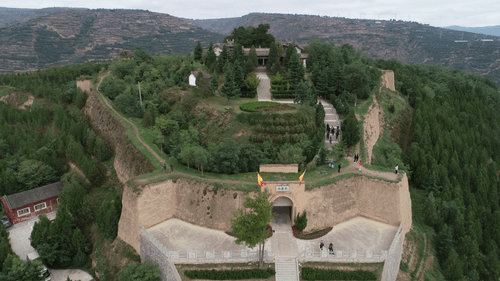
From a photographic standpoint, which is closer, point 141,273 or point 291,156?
point 141,273

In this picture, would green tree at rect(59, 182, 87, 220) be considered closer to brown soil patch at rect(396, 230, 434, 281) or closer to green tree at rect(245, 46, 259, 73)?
green tree at rect(245, 46, 259, 73)

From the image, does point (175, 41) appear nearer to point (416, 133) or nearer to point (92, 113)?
point (92, 113)

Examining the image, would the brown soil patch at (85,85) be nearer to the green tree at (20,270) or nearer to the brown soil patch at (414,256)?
the green tree at (20,270)

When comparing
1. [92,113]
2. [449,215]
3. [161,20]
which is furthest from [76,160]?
[161,20]

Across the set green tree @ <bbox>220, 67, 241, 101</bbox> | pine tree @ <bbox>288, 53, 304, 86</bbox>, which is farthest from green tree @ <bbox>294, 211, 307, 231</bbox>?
pine tree @ <bbox>288, 53, 304, 86</bbox>

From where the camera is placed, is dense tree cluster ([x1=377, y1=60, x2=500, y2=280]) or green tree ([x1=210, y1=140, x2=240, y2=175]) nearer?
green tree ([x1=210, y1=140, x2=240, y2=175])

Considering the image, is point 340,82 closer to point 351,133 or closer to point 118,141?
point 351,133

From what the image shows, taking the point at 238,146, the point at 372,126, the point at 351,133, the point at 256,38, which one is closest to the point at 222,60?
the point at 256,38
